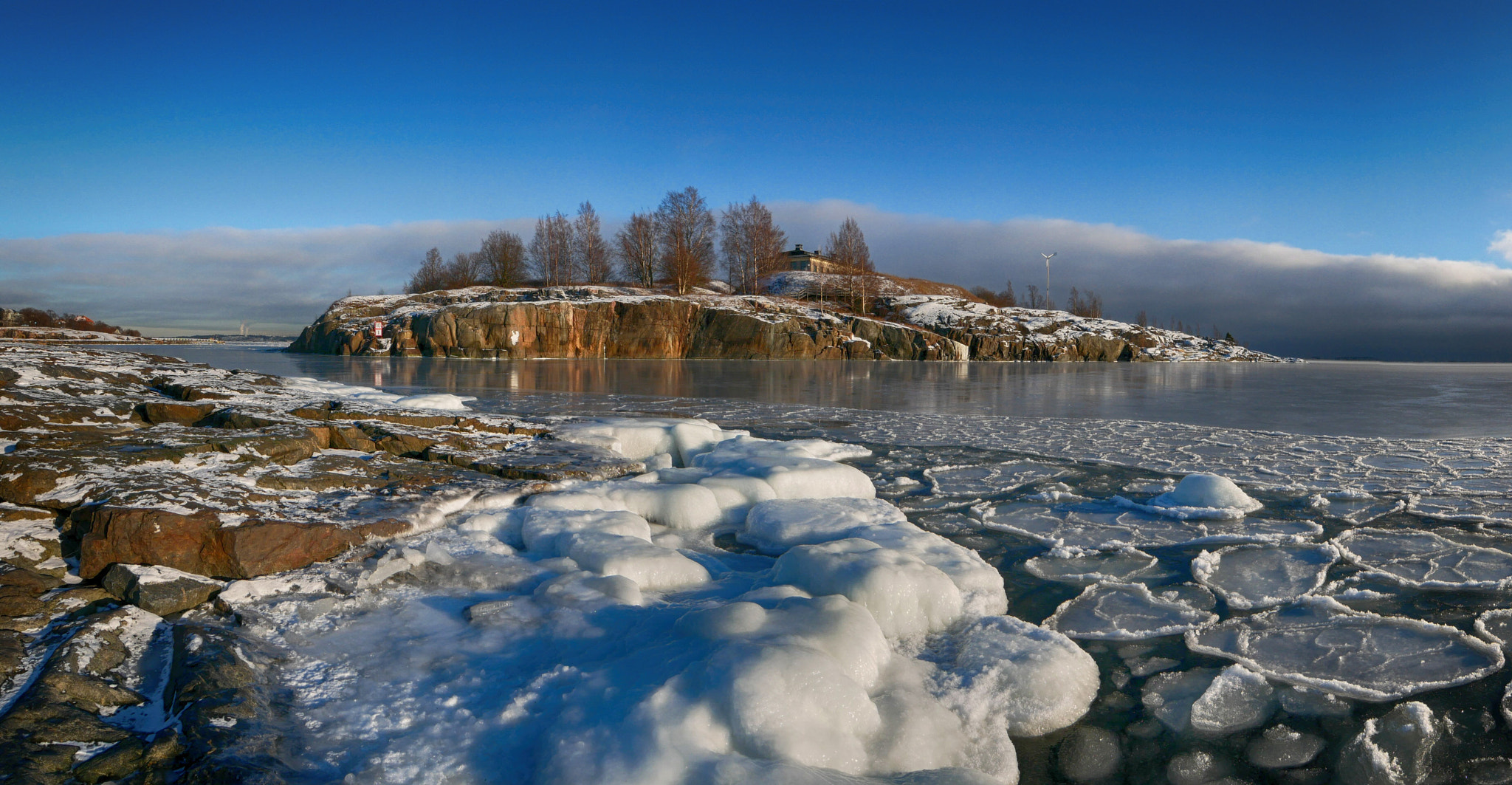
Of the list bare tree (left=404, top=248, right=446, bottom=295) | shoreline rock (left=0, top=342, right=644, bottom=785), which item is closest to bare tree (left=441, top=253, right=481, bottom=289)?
bare tree (left=404, top=248, right=446, bottom=295)

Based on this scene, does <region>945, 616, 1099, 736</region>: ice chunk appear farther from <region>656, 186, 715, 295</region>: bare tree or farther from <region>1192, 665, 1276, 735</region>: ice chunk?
<region>656, 186, 715, 295</region>: bare tree

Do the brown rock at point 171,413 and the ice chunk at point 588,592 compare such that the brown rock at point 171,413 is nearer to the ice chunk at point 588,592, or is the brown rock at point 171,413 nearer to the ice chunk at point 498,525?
the ice chunk at point 498,525

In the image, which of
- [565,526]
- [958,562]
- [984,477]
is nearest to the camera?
[958,562]

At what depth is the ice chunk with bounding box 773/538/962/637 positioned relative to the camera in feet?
10.8

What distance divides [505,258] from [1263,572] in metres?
66.2

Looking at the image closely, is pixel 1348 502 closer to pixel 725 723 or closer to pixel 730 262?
pixel 725 723

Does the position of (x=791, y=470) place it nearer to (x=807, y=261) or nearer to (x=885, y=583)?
(x=885, y=583)

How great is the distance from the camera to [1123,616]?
11.7 feet

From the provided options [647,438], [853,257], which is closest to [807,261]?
[853,257]

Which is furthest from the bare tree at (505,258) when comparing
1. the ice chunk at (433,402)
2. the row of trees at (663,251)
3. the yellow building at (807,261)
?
the ice chunk at (433,402)

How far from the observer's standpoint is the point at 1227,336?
94000 millimetres

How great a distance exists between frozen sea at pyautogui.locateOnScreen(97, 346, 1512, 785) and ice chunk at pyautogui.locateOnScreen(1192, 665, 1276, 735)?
13 millimetres

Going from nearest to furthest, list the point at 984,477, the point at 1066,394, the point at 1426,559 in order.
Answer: the point at 1426,559, the point at 984,477, the point at 1066,394

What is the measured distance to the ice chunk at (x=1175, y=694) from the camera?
2.63 metres
